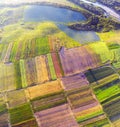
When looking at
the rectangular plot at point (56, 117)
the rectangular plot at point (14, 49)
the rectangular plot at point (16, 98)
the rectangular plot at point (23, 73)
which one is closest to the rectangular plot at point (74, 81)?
the rectangular plot at point (56, 117)

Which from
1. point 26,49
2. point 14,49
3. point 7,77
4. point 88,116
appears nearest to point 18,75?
point 7,77

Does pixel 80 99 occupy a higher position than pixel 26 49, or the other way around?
pixel 26 49

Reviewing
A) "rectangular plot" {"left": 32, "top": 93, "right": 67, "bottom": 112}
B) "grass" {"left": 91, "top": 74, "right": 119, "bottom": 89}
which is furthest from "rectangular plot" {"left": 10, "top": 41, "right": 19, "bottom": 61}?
"grass" {"left": 91, "top": 74, "right": 119, "bottom": 89}

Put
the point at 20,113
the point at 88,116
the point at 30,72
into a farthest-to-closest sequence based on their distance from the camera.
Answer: the point at 30,72 → the point at 20,113 → the point at 88,116

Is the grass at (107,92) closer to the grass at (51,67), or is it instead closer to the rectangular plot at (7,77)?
the grass at (51,67)

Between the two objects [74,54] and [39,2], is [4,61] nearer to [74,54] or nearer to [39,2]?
[74,54]

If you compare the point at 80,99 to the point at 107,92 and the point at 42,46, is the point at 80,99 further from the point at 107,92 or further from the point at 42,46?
the point at 42,46

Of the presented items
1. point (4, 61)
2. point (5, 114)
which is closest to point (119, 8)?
point (4, 61)
